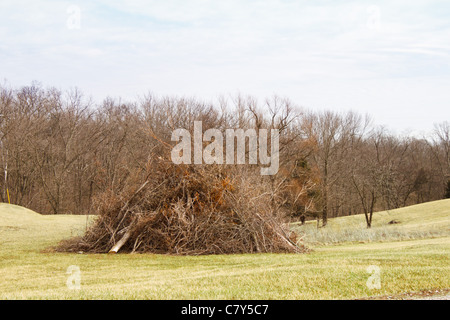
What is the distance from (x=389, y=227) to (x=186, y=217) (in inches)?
884

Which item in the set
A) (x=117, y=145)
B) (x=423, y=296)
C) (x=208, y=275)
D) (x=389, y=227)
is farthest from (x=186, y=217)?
(x=117, y=145)

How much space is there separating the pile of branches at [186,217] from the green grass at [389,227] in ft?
12.2

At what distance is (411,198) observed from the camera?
6525cm

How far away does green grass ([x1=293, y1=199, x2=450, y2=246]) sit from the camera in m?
23.5

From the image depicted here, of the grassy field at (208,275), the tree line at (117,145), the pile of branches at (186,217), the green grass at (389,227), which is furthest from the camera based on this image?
the tree line at (117,145)

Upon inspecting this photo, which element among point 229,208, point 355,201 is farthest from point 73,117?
point 229,208

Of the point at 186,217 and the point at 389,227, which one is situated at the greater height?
the point at 186,217

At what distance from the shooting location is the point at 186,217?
16.2 metres

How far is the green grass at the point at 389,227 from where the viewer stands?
77.2ft

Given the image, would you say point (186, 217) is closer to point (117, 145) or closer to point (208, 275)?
point (208, 275)

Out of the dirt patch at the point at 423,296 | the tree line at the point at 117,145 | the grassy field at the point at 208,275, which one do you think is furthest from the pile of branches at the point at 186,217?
the tree line at the point at 117,145

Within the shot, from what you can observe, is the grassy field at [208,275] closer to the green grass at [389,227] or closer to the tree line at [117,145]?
the green grass at [389,227]
